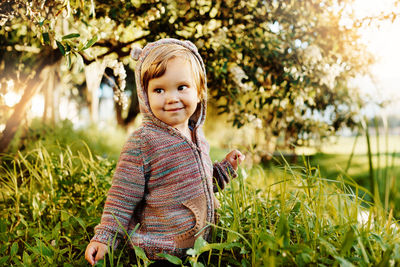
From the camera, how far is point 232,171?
6.68ft

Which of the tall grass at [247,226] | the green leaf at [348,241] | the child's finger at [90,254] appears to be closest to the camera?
the green leaf at [348,241]

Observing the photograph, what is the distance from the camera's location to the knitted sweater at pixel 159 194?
1.64 metres

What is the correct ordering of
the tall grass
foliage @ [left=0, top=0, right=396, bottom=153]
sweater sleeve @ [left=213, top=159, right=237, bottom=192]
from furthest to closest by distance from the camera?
foliage @ [left=0, top=0, right=396, bottom=153] → sweater sleeve @ [left=213, top=159, right=237, bottom=192] → the tall grass

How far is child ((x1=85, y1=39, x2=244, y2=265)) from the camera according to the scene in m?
1.64

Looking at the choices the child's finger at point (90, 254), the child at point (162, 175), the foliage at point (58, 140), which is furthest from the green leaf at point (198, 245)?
the foliage at point (58, 140)

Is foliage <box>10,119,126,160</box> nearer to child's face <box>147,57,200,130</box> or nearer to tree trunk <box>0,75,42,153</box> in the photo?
tree trunk <box>0,75,42,153</box>

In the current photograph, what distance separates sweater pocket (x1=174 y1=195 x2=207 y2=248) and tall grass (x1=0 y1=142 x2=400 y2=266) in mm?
68

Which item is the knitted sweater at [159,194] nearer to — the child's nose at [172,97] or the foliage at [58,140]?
the child's nose at [172,97]

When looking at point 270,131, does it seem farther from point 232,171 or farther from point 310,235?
point 310,235

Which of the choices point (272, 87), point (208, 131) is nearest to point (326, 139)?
point (272, 87)

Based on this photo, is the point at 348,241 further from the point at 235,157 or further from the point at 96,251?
the point at 96,251

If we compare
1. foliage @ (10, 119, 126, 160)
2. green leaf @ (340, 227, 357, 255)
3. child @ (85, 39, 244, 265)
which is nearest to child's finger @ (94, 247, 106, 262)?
child @ (85, 39, 244, 265)

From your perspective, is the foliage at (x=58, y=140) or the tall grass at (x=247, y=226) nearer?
the tall grass at (x=247, y=226)

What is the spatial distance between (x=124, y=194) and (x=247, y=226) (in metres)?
0.62
